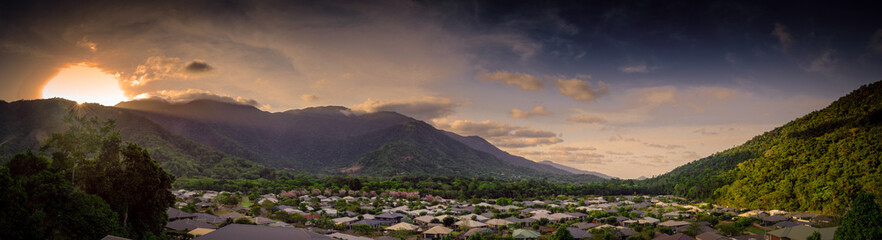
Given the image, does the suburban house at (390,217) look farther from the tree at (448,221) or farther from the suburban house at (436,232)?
the suburban house at (436,232)

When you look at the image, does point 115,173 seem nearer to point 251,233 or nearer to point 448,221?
point 251,233

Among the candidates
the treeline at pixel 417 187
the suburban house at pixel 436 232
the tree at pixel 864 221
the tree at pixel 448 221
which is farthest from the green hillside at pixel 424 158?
the tree at pixel 864 221

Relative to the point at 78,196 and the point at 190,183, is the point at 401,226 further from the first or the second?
the point at 190,183

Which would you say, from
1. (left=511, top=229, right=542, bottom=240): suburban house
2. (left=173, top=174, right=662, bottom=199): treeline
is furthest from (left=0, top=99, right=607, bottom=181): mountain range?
(left=511, top=229, right=542, bottom=240): suburban house

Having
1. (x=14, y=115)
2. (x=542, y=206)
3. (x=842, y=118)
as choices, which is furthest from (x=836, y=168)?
(x=14, y=115)

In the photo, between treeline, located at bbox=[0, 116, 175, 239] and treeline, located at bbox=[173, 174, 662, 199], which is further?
treeline, located at bbox=[173, 174, 662, 199]

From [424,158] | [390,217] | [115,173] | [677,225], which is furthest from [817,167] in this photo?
[424,158]

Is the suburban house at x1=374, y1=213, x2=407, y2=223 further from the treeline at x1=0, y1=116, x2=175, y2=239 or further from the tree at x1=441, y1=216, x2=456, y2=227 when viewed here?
the treeline at x1=0, y1=116, x2=175, y2=239

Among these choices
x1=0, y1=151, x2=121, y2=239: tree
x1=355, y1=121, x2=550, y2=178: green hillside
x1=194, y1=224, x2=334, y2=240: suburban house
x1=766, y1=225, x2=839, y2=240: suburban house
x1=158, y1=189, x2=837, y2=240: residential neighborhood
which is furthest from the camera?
x1=355, y1=121, x2=550, y2=178: green hillside
